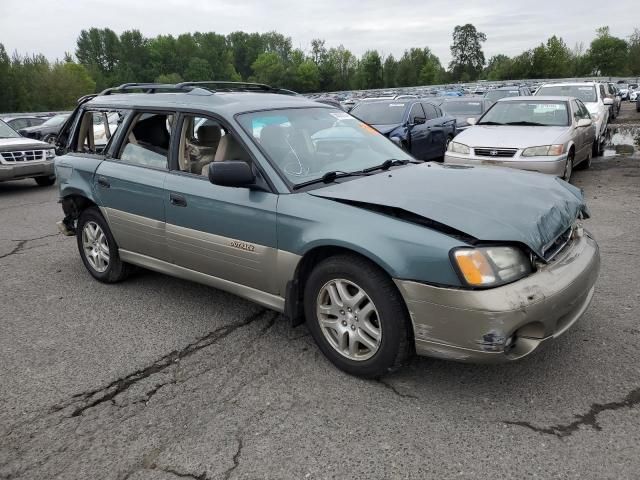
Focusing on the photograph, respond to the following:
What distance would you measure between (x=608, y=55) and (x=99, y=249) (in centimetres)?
12407

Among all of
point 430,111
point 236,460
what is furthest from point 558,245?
point 430,111

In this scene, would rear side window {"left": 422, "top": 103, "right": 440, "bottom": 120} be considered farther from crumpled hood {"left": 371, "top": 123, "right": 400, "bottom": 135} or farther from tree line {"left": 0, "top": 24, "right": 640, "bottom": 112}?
tree line {"left": 0, "top": 24, "right": 640, "bottom": 112}

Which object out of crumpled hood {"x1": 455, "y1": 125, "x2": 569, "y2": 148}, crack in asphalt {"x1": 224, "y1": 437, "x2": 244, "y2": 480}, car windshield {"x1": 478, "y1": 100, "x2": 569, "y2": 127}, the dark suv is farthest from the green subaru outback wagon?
the dark suv

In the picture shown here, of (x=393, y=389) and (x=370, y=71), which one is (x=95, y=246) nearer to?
(x=393, y=389)

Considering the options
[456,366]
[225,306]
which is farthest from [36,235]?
[456,366]

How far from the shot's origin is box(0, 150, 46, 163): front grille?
10852 mm

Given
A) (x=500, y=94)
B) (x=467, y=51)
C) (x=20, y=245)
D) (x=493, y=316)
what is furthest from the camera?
(x=467, y=51)

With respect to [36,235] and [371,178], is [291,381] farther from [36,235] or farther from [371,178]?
[36,235]

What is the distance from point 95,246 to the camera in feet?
16.7

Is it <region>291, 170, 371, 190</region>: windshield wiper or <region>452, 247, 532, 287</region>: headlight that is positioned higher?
<region>291, 170, 371, 190</region>: windshield wiper

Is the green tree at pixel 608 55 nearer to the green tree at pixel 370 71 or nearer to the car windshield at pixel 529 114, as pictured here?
the green tree at pixel 370 71

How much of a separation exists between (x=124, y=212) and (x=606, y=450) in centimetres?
384

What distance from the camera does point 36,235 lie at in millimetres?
7270

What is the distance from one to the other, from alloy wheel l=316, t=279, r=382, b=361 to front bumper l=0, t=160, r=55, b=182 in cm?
1000
